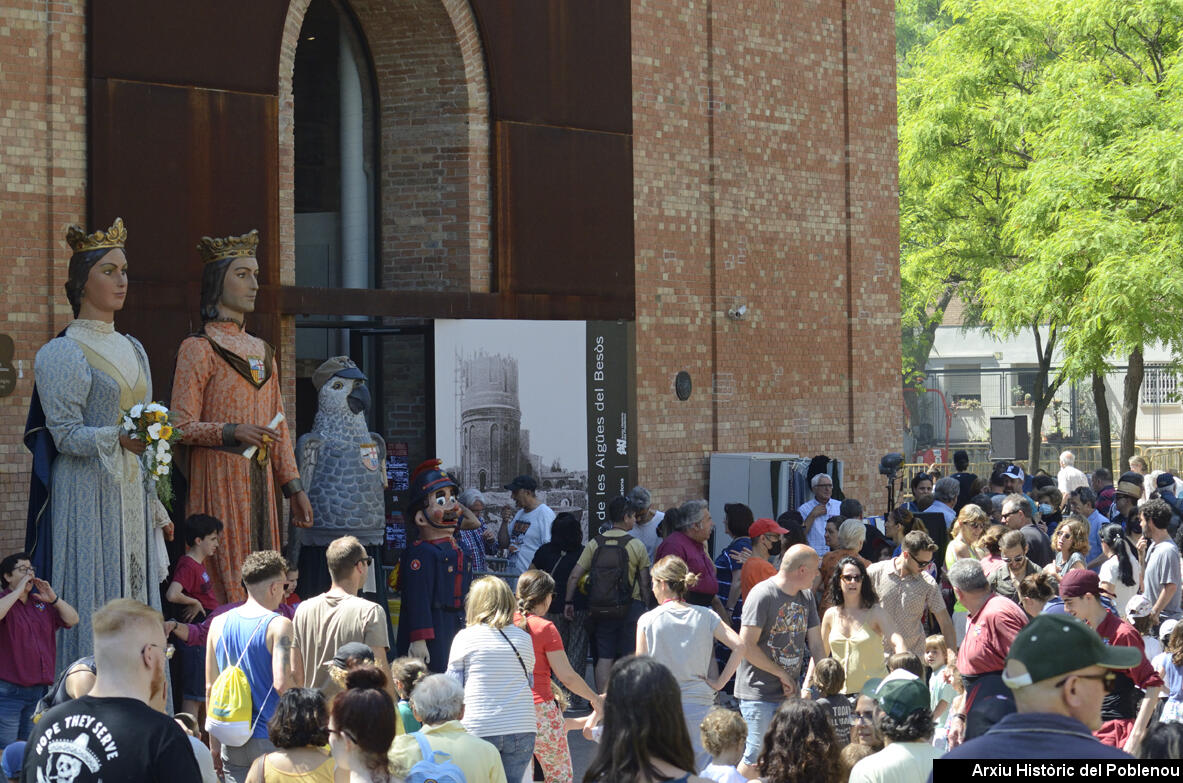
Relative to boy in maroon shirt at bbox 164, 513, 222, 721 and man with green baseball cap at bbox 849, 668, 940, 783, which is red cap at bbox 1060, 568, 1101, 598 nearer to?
man with green baseball cap at bbox 849, 668, 940, 783

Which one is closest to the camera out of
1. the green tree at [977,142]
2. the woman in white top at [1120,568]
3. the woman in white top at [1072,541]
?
the woman in white top at [1072,541]

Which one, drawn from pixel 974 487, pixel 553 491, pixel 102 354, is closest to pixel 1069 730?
pixel 102 354

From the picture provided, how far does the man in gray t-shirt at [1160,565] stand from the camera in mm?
11320

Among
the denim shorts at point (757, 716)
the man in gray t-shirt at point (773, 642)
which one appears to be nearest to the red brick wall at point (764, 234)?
the man in gray t-shirt at point (773, 642)

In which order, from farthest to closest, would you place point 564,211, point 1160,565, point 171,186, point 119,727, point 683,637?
point 564,211, point 171,186, point 1160,565, point 683,637, point 119,727

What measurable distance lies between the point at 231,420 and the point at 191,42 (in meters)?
3.76

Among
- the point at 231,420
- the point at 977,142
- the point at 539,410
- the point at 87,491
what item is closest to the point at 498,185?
the point at 539,410

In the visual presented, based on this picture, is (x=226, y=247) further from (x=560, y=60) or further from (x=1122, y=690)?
(x=1122, y=690)

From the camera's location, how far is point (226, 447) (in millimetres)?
10898

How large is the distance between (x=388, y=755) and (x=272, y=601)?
6.48 feet

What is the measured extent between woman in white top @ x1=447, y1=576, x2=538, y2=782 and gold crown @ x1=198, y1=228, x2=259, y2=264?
4205 mm

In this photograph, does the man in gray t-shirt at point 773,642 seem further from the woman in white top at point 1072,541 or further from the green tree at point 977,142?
the green tree at point 977,142

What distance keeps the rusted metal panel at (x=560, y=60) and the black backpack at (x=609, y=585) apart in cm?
559

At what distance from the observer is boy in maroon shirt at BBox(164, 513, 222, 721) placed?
32.9 feet
